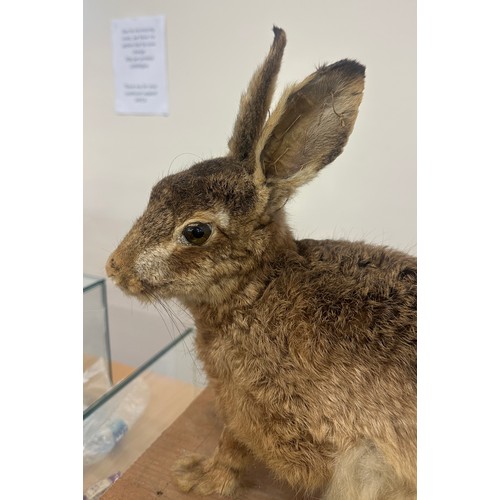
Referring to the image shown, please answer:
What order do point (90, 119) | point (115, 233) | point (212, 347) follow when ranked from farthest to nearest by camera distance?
point (115, 233), point (90, 119), point (212, 347)

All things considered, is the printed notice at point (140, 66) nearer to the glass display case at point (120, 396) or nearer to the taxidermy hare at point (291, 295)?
the taxidermy hare at point (291, 295)

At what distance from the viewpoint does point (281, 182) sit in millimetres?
514

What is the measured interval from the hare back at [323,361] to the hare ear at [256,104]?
14 centimetres

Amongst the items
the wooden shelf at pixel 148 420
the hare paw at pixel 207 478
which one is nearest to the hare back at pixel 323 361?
the hare paw at pixel 207 478

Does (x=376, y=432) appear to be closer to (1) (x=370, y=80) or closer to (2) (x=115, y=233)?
(1) (x=370, y=80)

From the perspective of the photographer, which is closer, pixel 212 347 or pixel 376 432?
pixel 376 432

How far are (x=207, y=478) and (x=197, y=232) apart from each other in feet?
1.18

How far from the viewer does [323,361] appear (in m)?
0.50

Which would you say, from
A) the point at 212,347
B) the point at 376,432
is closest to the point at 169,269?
the point at 212,347

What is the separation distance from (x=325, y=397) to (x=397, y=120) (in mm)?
315

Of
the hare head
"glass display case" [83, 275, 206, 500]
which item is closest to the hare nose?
the hare head

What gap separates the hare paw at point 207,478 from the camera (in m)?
0.65

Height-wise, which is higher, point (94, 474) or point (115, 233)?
point (115, 233)
